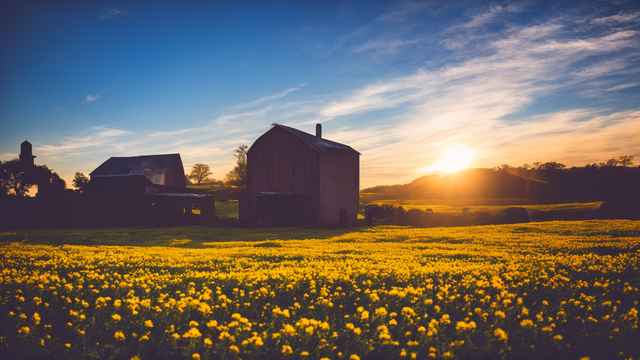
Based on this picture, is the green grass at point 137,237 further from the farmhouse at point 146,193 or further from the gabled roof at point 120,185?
the gabled roof at point 120,185

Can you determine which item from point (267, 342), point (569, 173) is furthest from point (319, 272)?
Answer: point (569, 173)

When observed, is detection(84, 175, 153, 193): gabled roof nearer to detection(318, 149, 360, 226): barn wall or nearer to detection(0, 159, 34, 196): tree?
detection(318, 149, 360, 226): barn wall

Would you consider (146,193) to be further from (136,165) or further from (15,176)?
(15,176)

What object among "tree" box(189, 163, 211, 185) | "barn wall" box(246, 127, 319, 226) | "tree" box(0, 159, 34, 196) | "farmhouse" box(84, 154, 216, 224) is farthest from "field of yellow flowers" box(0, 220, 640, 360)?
"tree" box(189, 163, 211, 185)

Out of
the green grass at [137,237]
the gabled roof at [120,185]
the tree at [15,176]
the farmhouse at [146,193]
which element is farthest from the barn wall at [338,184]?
the tree at [15,176]

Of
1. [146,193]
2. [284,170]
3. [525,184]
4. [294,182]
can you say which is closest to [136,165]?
[146,193]

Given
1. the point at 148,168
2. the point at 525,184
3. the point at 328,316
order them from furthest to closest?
the point at 148,168, the point at 525,184, the point at 328,316

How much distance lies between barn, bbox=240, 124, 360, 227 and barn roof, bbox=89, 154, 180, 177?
36.1 m

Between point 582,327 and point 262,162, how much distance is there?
3188 cm

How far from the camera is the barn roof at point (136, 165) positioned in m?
63.0

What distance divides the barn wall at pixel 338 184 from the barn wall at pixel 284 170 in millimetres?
1005

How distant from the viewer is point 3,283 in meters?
6.71

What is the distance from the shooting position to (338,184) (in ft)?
115

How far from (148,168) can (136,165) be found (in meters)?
3.65
